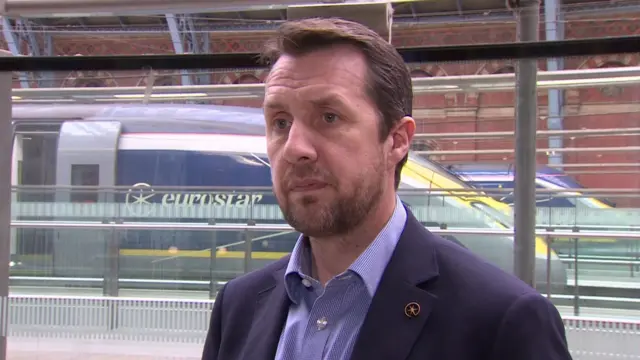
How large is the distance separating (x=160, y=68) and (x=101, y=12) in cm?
31

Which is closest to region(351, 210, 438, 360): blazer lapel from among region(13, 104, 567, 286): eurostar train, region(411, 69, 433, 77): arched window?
region(411, 69, 433, 77): arched window

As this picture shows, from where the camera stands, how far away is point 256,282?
1377mm

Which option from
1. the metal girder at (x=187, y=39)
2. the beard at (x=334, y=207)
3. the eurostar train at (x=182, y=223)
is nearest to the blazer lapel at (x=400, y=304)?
the beard at (x=334, y=207)

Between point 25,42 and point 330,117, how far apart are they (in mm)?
2343

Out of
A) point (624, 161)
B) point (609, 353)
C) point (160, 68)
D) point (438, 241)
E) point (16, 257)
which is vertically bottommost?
point (609, 353)

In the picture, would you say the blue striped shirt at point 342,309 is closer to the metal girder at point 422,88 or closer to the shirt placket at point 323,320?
the shirt placket at point 323,320

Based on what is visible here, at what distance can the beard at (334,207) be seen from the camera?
1.10 m

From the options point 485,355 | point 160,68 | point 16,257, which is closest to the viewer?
point 485,355

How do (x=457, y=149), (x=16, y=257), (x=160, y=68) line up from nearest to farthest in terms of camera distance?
1. (x=160, y=68)
2. (x=16, y=257)
3. (x=457, y=149)

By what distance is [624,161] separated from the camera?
4328 millimetres

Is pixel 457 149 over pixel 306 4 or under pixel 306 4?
under

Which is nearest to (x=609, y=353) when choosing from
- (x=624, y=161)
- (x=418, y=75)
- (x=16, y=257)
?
(x=418, y=75)

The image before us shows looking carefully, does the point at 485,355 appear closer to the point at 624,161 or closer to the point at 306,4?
the point at 306,4

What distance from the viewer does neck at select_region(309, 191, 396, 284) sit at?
115 centimetres
